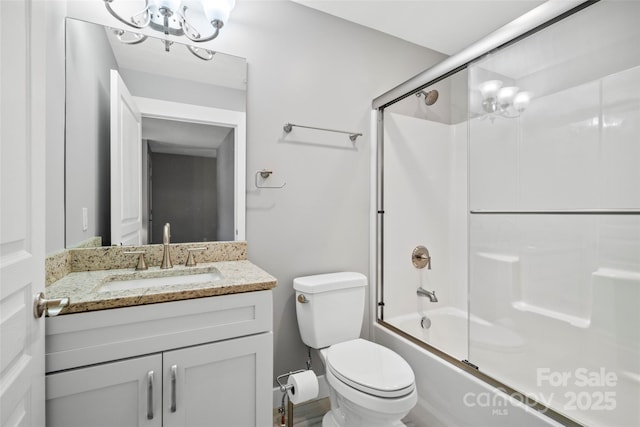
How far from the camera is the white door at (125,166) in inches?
57.0

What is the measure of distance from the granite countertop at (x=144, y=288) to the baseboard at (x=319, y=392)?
0.86 metres

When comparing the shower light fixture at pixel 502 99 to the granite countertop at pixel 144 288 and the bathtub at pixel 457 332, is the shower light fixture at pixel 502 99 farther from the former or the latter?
the granite countertop at pixel 144 288

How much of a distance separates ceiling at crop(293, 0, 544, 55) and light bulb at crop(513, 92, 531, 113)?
715 mm

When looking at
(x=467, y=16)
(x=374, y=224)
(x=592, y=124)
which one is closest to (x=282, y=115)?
(x=374, y=224)

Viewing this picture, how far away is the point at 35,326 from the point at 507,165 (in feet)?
6.50

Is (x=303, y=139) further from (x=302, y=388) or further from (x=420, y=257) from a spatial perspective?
(x=302, y=388)

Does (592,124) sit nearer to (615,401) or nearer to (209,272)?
(615,401)

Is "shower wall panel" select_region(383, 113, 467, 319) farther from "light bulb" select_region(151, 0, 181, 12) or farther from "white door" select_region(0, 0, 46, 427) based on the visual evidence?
"white door" select_region(0, 0, 46, 427)

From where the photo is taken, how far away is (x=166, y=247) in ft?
4.93

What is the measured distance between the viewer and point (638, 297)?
1.25 meters

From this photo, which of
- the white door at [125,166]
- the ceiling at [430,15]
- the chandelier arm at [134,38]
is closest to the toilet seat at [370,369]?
the white door at [125,166]

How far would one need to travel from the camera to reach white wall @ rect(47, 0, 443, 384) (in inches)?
69.2

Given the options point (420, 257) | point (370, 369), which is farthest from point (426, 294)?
point (370, 369)

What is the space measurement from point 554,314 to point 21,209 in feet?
7.36
